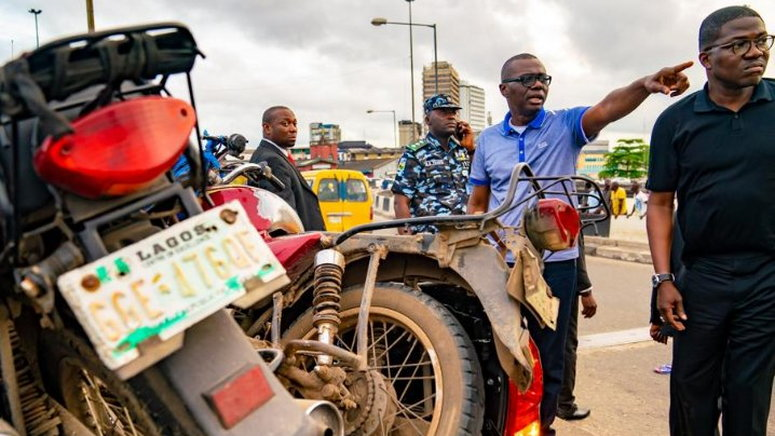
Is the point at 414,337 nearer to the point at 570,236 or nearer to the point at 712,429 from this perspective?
the point at 570,236

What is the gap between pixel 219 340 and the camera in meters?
1.34

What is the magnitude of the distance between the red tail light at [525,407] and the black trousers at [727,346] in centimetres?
76

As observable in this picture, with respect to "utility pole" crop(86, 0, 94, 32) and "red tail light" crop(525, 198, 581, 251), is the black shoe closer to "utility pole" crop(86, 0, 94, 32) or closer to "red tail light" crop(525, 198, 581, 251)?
"red tail light" crop(525, 198, 581, 251)

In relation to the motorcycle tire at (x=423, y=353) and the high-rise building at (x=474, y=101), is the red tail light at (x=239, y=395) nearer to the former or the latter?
the motorcycle tire at (x=423, y=353)

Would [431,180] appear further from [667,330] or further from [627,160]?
[627,160]

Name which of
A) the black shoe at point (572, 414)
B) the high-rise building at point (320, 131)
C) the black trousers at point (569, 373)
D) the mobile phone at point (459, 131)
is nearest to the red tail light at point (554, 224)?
the black trousers at point (569, 373)

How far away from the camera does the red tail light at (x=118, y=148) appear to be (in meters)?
1.13

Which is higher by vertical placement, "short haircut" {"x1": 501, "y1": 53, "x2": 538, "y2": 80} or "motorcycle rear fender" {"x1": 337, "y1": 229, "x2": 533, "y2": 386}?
"short haircut" {"x1": 501, "y1": 53, "x2": 538, "y2": 80}

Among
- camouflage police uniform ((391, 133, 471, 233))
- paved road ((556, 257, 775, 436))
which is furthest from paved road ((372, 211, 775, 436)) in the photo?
camouflage police uniform ((391, 133, 471, 233))

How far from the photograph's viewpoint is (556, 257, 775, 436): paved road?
3482mm

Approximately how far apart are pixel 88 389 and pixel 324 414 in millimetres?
739

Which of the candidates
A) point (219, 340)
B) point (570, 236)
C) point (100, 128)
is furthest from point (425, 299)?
point (100, 128)

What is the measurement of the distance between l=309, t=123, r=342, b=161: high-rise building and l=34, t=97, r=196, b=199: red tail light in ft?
147

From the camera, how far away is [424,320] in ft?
7.20
